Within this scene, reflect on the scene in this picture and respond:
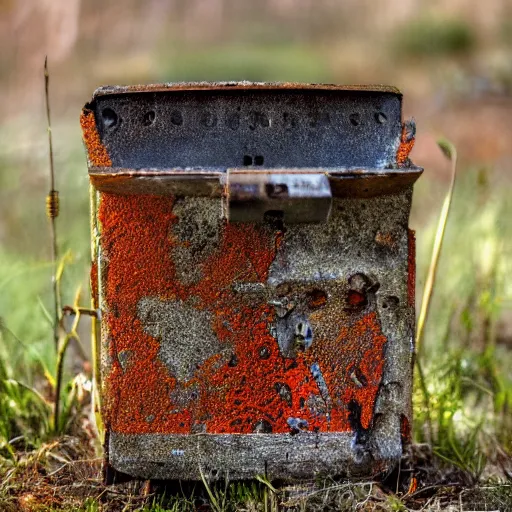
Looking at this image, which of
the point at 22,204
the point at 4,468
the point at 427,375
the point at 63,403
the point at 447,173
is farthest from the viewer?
the point at 447,173

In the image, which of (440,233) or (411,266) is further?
(440,233)

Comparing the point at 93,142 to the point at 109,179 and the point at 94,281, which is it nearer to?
the point at 109,179

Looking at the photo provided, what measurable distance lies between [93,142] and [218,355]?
1.98ft

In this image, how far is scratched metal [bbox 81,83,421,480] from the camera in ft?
5.41

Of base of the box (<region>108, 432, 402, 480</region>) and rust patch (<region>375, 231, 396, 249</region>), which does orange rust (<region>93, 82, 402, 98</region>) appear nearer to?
rust patch (<region>375, 231, 396, 249</region>)

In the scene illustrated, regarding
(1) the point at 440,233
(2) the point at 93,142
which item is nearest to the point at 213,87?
(2) the point at 93,142

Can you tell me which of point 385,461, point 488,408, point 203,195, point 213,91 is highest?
point 213,91

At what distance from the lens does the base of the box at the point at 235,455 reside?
173cm

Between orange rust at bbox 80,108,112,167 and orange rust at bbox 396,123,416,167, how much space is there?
28.3 inches

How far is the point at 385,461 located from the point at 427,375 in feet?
2.66

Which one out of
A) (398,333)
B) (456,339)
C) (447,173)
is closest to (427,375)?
(456,339)

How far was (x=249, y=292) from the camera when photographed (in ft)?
5.49

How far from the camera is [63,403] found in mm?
2236

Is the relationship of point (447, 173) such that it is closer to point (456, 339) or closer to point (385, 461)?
point (456, 339)
